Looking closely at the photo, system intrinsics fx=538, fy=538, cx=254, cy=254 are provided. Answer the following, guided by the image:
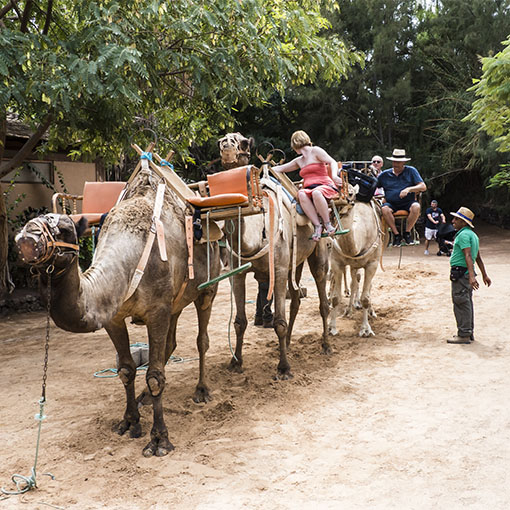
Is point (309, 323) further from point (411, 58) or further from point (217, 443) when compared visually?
point (411, 58)

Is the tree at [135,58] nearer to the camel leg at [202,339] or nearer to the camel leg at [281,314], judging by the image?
the camel leg at [202,339]

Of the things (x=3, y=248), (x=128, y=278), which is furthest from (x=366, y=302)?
(x=3, y=248)

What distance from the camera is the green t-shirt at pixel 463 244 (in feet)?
23.3

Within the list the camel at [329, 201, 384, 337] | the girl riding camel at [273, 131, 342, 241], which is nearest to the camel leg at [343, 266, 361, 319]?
the camel at [329, 201, 384, 337]

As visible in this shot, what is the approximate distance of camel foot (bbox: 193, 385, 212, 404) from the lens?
17.7 feet

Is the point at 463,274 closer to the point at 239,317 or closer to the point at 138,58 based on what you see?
the point at 239,317

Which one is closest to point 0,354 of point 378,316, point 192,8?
point 192,8

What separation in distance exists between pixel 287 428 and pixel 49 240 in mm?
2699

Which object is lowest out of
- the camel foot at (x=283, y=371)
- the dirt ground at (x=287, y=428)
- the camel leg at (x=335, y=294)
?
the dirt ground at (x=287, y=428)

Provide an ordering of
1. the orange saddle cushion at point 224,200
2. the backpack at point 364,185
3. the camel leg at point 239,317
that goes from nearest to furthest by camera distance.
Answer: the orange saddle cushion at point 224,200
the camel leg at point 239,317
the backpack at point 364,185

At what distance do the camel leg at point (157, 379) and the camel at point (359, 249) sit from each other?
4.08 m

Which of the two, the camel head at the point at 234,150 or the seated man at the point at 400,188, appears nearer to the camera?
the camel head at the point at 234,150

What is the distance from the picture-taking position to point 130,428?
4.65m

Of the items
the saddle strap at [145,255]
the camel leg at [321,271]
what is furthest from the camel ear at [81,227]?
the camel leg at [321,271]
